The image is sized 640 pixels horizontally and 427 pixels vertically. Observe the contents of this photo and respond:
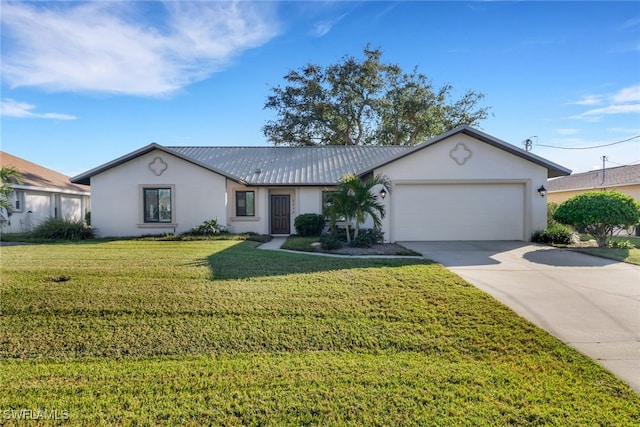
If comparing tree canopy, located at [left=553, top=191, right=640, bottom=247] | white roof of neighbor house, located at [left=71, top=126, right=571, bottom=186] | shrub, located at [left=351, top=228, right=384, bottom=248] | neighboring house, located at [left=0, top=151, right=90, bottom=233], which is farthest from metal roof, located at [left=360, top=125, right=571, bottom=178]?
neighboring house, located at [left=0, top=151, right=90, bottom=233]

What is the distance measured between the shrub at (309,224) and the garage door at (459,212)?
150 inches

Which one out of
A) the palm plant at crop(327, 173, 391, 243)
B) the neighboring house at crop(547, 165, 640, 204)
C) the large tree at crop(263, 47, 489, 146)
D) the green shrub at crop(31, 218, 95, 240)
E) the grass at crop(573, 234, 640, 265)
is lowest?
→ the grass at crop(573, 234, 640, 265)

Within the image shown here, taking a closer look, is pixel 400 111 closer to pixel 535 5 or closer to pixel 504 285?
pixel 535 5

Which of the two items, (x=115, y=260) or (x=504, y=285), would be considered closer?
(x=504, y=285)

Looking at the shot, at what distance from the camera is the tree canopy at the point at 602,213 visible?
10.8 m

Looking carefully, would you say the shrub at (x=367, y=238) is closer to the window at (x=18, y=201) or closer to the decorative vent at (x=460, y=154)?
the decorative vent at (x=460, y=154)

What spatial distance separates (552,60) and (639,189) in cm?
1192

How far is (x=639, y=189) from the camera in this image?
1827cm

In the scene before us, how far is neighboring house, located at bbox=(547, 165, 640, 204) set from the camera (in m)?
18.8

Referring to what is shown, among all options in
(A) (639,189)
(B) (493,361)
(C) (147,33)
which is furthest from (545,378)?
(A) (639,189)

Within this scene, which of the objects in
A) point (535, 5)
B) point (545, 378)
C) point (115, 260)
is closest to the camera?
point (545, 378)

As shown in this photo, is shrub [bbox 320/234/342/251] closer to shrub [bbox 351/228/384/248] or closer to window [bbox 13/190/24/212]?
shrub [bbox 351/228/384/248]

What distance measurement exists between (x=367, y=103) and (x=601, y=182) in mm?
17015

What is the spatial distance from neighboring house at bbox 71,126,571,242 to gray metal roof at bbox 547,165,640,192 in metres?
10.6
